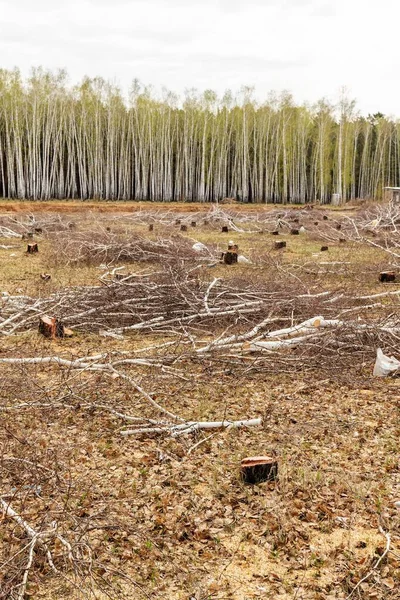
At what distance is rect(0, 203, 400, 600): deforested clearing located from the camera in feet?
9.60

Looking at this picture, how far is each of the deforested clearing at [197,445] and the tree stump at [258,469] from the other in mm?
47

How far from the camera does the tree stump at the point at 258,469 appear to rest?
12.1 ft

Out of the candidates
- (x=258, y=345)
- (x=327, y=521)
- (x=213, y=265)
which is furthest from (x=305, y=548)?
(x=213, y=265)

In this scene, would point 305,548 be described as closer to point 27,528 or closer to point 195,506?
point 195,506

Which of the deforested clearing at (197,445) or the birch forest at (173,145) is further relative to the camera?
the birch forest at (173,145)

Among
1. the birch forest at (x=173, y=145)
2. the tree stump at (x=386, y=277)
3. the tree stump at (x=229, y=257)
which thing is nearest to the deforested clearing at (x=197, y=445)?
the tree stump at (x=386, y=277)

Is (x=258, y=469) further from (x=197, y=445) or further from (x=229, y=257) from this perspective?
(x=229, y=257)

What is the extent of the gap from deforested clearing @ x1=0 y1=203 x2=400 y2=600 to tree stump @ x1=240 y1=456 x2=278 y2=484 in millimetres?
47

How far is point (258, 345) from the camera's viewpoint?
580cm

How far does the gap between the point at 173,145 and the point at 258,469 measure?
4158 centimetres

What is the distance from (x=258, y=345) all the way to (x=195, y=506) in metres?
2.50

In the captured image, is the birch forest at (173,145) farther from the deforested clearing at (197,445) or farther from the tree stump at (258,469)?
the tree stump at (258,469)

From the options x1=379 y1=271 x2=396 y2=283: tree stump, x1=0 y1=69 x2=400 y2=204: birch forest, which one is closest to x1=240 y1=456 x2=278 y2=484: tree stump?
x1=379 y1=271 x2=396 y2=283: tree stump

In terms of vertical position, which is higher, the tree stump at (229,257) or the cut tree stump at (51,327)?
the tree stump at (229,257)
